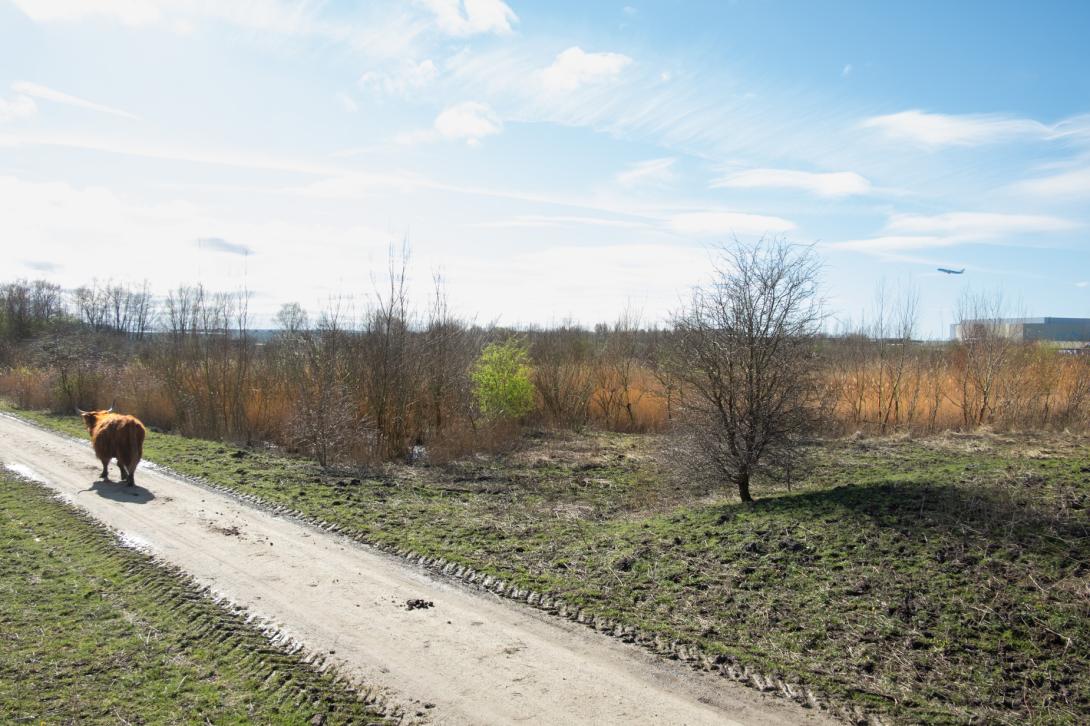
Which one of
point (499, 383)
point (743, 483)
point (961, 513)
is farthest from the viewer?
point (499, 383)

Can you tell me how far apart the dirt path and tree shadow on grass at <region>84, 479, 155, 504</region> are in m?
1.28

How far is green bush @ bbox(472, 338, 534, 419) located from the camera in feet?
70.1

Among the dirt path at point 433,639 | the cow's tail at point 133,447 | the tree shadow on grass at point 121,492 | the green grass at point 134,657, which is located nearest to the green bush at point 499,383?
the cow's tail at point 133,447

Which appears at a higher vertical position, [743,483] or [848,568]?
[743,483]

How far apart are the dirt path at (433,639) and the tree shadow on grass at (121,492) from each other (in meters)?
1.28

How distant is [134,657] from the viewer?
5.81 m

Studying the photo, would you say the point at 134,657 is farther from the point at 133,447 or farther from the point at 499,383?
the point at 499,383

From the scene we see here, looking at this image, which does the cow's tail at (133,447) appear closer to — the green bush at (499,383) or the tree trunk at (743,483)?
the green bush at (499,383)

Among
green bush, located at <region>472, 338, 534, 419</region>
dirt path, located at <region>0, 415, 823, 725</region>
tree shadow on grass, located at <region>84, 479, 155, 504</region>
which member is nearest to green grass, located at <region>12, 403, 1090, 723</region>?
dirt path, located at <region>0, 415, 823, 725</region>

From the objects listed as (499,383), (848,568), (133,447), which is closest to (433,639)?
(848,568)

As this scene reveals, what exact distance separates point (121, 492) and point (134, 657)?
7.62 meters

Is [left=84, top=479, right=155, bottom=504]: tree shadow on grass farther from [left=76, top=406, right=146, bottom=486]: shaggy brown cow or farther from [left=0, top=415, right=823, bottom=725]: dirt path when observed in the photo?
[left=0, top=415, right=823, bottom=725]: dirt path

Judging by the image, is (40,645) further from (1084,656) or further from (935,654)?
(1084,656)

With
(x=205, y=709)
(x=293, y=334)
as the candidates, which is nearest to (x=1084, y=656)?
(x=205, y=709)
